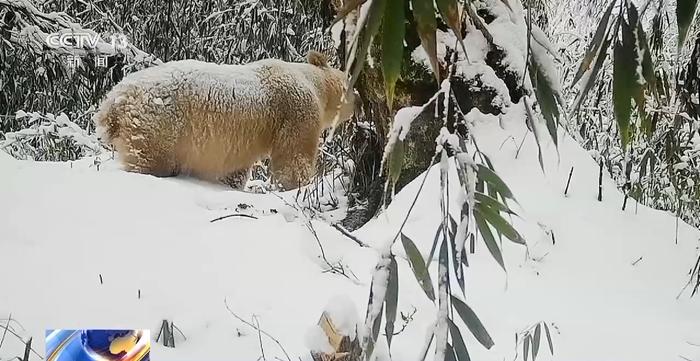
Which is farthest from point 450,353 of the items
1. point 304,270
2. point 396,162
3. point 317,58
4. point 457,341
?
point 317,58

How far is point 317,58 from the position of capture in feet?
4.32

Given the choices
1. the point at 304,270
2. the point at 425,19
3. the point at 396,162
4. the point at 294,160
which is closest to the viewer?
the point at 425,19

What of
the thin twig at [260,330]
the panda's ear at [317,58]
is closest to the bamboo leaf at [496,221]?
the thin twig at [260,330]

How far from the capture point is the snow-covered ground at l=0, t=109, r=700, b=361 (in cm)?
87

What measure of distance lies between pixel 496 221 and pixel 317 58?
33.7 inches

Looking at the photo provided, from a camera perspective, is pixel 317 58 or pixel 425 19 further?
pixel 317 58

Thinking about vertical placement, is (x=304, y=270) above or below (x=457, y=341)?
below

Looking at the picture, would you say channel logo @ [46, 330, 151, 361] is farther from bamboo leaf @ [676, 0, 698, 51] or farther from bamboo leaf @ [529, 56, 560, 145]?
bamboo leaf @ [676, 0, 698, 51]

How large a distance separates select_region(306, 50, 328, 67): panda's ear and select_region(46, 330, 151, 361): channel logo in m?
0.65

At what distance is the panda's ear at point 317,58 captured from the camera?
1.31 metres

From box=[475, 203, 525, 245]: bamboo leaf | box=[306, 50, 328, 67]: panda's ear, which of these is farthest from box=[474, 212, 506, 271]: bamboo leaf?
box=[306, 50, 328, 67]: panda's ear

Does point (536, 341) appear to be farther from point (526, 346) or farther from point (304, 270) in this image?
point (304, 270)

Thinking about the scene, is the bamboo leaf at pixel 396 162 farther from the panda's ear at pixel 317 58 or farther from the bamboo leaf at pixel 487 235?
the panda's ear at pixel 317 58

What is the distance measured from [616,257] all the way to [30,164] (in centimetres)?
87
